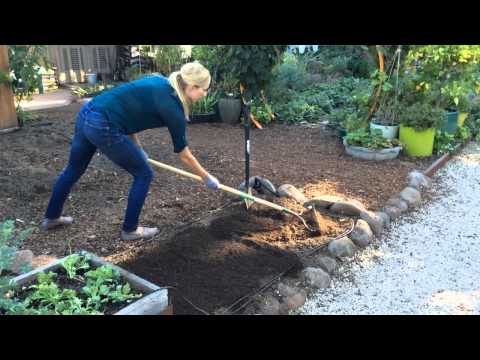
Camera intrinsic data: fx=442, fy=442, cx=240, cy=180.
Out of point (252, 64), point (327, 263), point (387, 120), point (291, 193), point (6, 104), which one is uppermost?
point (252, 64)

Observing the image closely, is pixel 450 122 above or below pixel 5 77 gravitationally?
below

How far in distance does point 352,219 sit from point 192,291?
1.82 m

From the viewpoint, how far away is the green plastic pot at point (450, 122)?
21.3 ft

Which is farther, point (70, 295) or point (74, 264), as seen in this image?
point (74, 264)

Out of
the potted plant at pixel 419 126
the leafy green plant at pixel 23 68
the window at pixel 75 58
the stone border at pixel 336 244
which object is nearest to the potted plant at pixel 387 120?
the potted plant at pixel 419 126

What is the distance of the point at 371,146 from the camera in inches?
230

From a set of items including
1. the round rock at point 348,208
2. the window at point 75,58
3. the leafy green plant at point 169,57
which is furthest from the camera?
the window at point 75,58

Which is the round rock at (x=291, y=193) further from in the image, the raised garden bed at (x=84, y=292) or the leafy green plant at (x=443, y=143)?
the leafy green plant at (x=443, y=143)

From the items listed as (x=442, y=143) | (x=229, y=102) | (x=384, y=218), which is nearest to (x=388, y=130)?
(x=442, y=143)

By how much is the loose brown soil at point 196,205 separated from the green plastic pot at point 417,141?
0.27 meters

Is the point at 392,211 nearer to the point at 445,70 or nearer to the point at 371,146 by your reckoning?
the point at 371,146

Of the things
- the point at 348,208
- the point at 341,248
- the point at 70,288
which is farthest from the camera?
the point at 348,208

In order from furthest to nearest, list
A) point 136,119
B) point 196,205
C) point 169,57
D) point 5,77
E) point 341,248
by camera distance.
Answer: point 169,57
point 5,77
point 196,205
point 341,248
point 136,119

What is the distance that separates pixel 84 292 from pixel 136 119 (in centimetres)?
127
